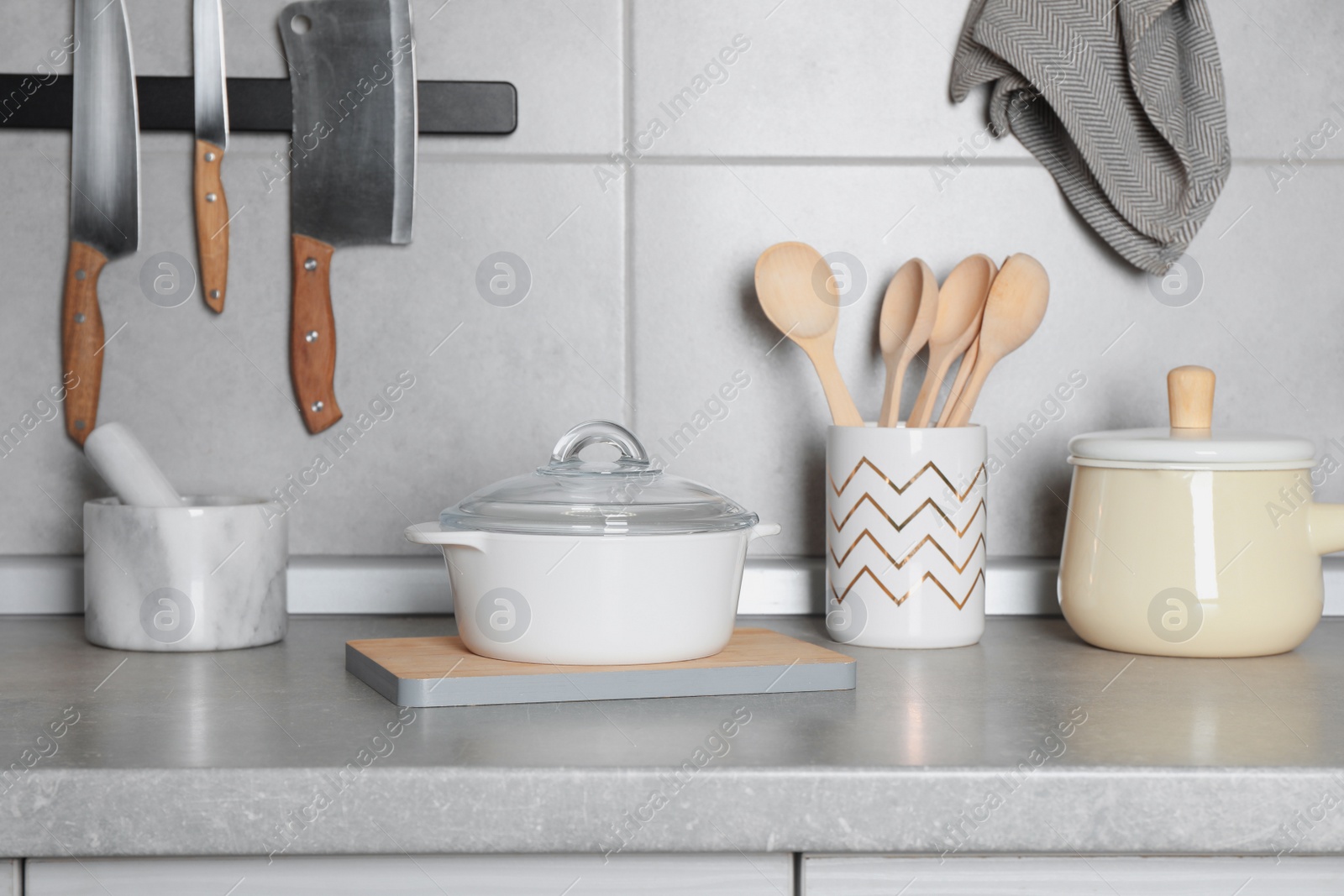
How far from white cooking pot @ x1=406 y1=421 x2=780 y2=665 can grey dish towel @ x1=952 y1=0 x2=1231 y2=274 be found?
1.62 ft

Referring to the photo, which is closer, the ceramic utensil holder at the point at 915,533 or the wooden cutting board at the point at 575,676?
the wooden cutting board at the point at 575,676

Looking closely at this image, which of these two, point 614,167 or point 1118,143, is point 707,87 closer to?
point 614,167

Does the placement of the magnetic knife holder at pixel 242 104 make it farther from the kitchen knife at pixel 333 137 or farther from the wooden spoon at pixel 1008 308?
the wooden spoon at pixel 1008 308

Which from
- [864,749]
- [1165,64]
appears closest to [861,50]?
[1165,64]

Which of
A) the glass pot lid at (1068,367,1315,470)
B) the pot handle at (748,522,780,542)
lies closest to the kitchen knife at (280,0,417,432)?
the pot handle at (748,522,780,542)

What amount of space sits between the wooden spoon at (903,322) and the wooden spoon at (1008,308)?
0.05 metres

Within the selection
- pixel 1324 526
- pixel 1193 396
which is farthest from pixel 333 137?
pixel 1324 526

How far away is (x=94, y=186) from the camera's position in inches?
40.3

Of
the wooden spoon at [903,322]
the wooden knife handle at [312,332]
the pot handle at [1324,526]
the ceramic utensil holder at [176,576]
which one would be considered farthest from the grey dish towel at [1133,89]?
the ceramic utensil holder at [176,576]

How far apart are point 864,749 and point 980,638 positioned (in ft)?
1.12

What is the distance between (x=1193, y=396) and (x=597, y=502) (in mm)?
448

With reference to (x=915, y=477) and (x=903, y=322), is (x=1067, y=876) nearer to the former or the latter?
(x=915, y=477)

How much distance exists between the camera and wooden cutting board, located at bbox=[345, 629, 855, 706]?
67 cm

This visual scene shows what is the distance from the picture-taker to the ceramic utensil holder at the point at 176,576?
0.83 meters
